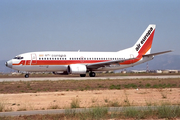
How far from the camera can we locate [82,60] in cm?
4784

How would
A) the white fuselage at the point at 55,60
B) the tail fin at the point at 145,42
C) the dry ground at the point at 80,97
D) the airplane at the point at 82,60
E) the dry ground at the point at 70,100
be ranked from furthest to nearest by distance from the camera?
the tail fin at the point at 145,42 < the airplane at the point at 82,60 < the white fuselage at the point at 55,60 < the dry ground at the point at 80,97 < the dry ground at the point at 70,100

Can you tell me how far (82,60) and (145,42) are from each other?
497 inches

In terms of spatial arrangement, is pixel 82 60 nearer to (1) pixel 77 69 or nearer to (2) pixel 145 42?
(1) pixel 77 69

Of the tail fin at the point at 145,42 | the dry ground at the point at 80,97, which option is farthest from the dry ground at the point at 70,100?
the tail fin at the point at 145,42

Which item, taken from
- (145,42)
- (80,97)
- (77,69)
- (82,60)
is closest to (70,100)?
(80,97)

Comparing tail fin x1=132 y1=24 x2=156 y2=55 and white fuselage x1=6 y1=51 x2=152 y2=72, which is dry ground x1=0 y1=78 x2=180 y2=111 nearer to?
white fuselage x1=6 y1=51 x2=152 y2=72

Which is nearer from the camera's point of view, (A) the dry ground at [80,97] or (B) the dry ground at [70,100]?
(B) the dry ground at [70,100]

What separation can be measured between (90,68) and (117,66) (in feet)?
15.9

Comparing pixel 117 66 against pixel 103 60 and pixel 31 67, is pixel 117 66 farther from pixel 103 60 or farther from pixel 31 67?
pixel 31 67

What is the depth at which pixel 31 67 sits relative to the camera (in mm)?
45219

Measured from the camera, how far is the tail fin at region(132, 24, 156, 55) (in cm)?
5231

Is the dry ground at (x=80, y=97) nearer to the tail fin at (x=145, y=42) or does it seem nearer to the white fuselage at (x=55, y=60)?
the white fuselage at (x=55, y=60)

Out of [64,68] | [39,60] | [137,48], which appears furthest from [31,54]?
[137,48]

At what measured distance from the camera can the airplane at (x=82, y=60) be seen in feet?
148
